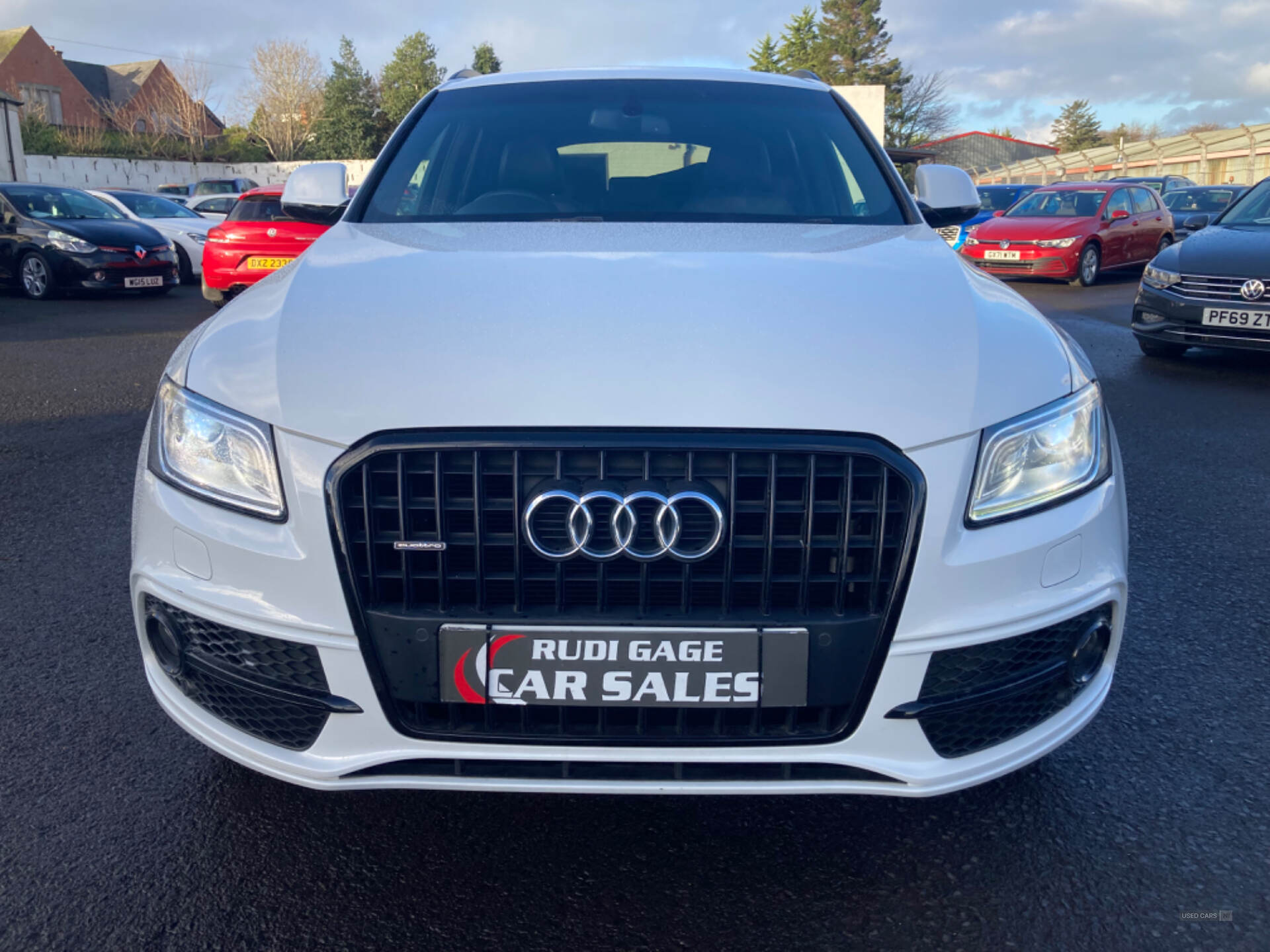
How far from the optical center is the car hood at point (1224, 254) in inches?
297

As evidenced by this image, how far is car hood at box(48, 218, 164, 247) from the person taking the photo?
12.8m

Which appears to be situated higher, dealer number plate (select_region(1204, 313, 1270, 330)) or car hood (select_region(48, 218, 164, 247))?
car hood (select_region(48, 218, 164, 247))

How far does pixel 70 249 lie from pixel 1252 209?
40.9ft

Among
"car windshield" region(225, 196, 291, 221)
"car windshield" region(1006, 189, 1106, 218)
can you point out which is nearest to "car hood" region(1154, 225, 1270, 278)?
"car windshield" region(1006, 189, 1106, 218)

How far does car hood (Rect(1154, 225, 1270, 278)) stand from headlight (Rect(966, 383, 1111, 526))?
21.5 feet

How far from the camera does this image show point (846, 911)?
1961mm

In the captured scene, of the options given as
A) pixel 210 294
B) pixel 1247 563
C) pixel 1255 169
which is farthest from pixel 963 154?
pixel 1247 563

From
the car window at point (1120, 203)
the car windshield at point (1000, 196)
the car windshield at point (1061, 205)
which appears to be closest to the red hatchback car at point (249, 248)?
Result: the car windshield at point (1061, 205)

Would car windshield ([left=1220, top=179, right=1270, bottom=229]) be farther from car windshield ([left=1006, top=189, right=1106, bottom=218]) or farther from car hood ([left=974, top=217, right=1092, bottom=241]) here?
car windshield ([left=1006, top=189, right=1106, bottom=218])

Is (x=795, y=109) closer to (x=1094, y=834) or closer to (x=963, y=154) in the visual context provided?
(x=1094, y=834)

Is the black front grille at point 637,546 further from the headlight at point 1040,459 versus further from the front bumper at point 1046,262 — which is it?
the front bumper at point 1046,262

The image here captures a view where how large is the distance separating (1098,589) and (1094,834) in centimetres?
57

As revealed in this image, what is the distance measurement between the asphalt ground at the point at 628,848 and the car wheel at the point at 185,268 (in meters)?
13.5

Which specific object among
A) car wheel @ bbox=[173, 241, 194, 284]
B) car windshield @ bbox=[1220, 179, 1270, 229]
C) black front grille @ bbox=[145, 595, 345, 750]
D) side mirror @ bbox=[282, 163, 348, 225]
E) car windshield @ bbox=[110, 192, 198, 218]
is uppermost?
side mirror @ bbox=[282, 163, 348, 225]
